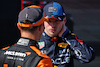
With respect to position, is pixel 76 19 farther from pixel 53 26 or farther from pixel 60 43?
pixel 53 26

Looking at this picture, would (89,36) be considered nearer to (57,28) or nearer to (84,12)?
(84,12)

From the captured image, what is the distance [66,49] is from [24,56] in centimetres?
115

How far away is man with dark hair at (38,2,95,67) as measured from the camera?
285 centimetres

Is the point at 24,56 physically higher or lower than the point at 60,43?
higher

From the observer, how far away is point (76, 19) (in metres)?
6.63

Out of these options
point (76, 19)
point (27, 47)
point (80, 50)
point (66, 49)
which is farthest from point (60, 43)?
point (76, 19)

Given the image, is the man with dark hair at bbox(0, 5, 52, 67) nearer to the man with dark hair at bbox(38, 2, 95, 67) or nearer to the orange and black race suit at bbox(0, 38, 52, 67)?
the orange and black race suit at bbox(0, 38, 52, 67)

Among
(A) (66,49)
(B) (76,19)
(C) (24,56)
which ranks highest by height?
(C) (24,56)

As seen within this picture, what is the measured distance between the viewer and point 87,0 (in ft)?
20.8

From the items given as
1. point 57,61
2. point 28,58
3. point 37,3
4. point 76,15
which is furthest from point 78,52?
point 76,15

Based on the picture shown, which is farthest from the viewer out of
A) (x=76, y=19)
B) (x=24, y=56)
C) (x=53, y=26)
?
(x=76, y=19)

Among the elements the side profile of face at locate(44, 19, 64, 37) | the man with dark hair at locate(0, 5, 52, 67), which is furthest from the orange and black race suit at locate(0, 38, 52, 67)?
the side profile of face at locate(44, 19, 64, 37)

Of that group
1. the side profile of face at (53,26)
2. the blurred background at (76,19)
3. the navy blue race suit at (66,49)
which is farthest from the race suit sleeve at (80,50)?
the blurred background at (76,19)

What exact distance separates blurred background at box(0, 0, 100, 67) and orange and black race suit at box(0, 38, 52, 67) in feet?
8.59
